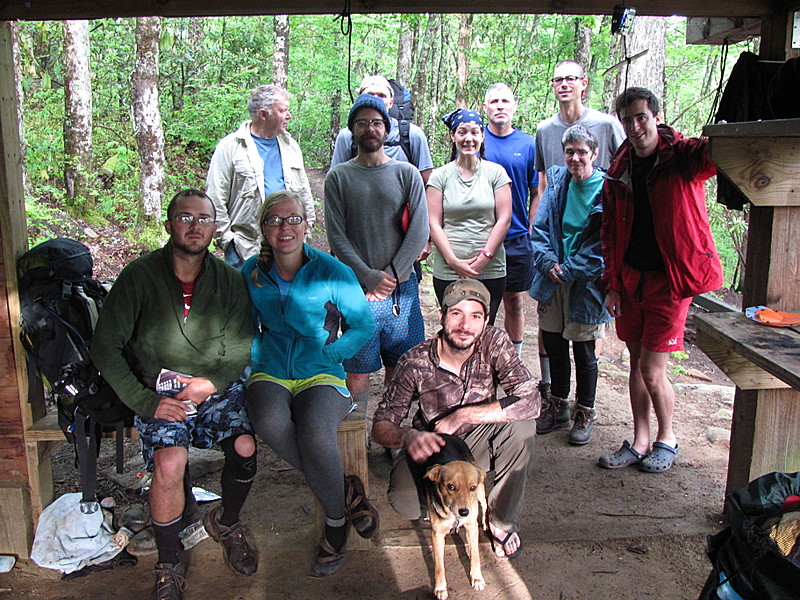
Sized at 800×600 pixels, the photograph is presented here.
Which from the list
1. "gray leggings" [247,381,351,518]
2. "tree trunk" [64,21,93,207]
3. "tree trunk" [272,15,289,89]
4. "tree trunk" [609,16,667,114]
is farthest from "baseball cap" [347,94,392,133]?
"tree trunk" [272,15,289,89]

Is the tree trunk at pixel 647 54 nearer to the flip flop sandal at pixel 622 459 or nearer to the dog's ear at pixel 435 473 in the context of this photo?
the flip flop sandal at pixel 622 459

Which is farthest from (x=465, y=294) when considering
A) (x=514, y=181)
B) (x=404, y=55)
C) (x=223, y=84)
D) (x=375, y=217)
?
(x=223, y=84)

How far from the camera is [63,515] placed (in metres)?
3.40

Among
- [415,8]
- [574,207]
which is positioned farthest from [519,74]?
[415,8]

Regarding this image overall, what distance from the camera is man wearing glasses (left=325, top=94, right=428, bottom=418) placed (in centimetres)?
406

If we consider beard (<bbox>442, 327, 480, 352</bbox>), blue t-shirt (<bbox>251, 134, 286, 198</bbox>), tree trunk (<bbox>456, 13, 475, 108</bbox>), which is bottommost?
beard (<bbox>442, 327, 480, 352</bbox>)

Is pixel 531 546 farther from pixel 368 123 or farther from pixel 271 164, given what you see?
pixel 271 164

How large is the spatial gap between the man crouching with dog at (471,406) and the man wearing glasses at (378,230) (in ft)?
2.54

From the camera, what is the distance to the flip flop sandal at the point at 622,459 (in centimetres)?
422

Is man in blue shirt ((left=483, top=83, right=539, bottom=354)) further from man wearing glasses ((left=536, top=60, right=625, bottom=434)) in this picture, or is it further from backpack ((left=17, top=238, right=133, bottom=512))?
backpack ((left=17, top=238, right=133, bottom=512))

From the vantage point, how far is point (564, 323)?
179 inches

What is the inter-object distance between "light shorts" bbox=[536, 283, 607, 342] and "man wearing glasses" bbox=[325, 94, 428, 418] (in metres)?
1.05

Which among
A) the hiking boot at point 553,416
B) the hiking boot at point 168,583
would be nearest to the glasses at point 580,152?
the hiking boot at point 553,416

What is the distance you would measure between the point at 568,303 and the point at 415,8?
7.06ft
